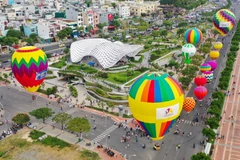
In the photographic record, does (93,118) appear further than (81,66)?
No

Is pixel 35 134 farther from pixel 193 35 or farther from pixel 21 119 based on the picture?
pixel 193 35

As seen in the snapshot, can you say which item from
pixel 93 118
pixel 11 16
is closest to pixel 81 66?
pixel 93 118

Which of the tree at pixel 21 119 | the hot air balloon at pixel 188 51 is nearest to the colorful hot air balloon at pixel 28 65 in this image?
the tree at pixel 21 119

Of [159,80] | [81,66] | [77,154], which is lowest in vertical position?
[77,154]

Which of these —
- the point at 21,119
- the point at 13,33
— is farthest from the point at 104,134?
the point at 13,33

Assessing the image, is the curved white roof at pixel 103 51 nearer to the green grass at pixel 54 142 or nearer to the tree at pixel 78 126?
the tree at pixel 78 126

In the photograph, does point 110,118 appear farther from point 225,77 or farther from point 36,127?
point 225,77

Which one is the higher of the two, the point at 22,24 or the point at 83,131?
the point at 22,24
